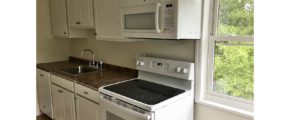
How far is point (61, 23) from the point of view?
3.12 metres

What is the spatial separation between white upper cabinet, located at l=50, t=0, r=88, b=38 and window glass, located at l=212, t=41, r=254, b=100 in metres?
2.06

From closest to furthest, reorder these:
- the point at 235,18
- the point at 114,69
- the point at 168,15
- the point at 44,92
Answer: the point at 168,15, the point at 235,18, the point at 114,69, the point at 44,92

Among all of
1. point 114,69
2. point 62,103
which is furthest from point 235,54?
point 62,103

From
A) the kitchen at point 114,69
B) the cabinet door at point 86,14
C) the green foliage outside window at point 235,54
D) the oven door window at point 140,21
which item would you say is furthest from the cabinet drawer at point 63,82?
the green foliage outside window at point 235,54

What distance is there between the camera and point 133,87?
80.9 inches

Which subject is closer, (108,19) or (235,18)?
(235,18)

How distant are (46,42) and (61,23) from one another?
535 mm

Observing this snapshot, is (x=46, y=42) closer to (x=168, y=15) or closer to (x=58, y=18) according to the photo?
(x=58, y=18)

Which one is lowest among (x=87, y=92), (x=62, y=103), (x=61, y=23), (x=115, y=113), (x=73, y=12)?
(x=62, y=103)

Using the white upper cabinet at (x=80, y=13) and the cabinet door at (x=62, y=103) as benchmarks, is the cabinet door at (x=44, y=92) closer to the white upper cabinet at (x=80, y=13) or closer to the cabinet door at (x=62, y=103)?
the cabinet door at (x=62, y=103)

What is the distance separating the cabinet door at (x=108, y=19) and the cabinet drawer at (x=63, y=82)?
0.66m

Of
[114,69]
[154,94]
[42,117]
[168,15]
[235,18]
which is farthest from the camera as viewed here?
[42,117]
